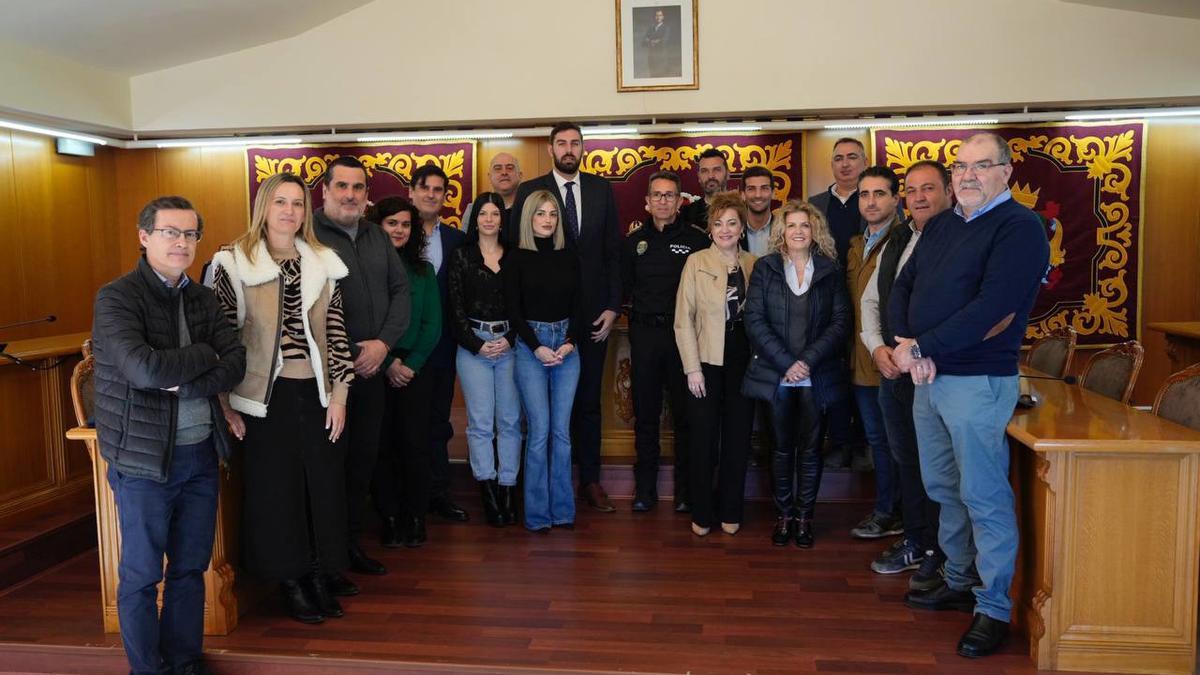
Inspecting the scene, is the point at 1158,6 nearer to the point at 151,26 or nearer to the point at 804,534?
the point at 804,534

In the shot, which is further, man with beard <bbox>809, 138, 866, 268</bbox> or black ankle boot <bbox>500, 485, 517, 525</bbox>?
man with beard <bbox>809, 138, 866, 268</bbox>

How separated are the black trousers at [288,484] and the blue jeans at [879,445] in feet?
6.97

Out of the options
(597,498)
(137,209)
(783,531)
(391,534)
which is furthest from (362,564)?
(137,209)

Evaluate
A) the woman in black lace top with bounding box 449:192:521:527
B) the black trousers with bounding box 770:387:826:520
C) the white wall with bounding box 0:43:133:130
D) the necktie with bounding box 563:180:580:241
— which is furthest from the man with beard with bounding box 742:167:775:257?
the white wall with bounding box 0:43:133:130

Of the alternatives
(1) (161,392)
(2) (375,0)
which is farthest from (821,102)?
(1) (161,392)

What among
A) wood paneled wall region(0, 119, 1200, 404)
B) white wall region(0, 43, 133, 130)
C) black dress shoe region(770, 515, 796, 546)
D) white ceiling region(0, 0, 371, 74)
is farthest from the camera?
wood paneled wall region(0, 119, 1200, 404)

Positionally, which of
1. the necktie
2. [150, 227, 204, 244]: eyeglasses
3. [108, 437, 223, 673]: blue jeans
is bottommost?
[108, 437, 223, 673]: blue jeans

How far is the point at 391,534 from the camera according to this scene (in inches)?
147

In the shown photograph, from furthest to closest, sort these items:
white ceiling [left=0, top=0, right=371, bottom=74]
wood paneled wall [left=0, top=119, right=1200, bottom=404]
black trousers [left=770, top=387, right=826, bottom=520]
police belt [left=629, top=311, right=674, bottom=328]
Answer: wood paneled wall [left=0, top=119, right=1200, bottom=404], white ceiling [left=0, top=0, right=371, bottom=74], police belt [left=629, top=311, right=674, bottom=328], black trousers [left=770, top=387, right=826, bottom=520]

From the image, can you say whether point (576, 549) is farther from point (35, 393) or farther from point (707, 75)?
point (707, 75)

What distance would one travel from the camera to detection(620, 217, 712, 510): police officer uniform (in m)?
3.88

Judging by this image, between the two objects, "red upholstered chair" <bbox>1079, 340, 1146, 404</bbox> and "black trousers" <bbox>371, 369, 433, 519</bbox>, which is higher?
"red upholstered chair" <bbox>1079, 340, 1146, 404</bbox>

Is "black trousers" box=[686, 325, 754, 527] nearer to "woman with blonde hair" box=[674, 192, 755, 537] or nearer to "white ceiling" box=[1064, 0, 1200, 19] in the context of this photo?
"woman with blonde hair" box=[674, 192, 755, 537]

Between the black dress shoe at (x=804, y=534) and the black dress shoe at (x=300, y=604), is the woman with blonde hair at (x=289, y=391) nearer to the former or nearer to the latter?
the black dress shoe at (x=300, y=604)
